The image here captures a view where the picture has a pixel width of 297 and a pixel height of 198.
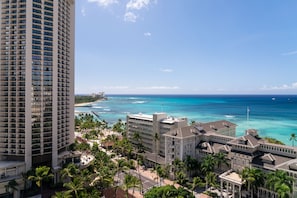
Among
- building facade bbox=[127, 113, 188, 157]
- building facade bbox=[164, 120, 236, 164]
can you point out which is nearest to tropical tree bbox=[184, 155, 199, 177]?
building facade bbox=[164, 120, 236, 164]

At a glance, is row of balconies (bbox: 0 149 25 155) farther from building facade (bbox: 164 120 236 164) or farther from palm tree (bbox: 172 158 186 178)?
palm tree (bbox: 172 158 186 178)

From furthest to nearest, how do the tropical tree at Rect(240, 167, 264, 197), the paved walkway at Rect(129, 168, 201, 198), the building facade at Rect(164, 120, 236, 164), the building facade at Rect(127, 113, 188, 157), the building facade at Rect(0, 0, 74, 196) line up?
1. the building facade at Rect(127, 113, 188, 157)
2. the building facade at Rect(164, 120, 236, 164)
3. the building facade at Rect(0, 0, 74, 196)
4. the paved walkway at Rect(129, 168, 201, 198)
5. the tropical tree at Rect(240, 167, 264, 197)

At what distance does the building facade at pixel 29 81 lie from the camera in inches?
1826

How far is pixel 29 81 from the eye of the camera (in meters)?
46.6

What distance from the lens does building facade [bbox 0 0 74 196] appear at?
46.4 metres

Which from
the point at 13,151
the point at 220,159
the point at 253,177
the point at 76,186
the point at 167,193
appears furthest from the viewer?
the point at 13,151

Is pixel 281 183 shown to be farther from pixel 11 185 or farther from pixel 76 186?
pixel 11 185

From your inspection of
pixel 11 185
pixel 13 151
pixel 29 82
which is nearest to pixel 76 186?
pixel 11 185

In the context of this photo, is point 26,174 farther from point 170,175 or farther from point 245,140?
point 245,140

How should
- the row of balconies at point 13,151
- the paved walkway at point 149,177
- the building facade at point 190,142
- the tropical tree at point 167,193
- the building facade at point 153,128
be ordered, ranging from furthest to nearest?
the building facade at point 153,128
the building facade at point 190,142
the row of balconies at point 13,151
the paved walkway at point 149,177
the tropical tree at point 167,193

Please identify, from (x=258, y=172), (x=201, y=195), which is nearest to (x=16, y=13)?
(x=201, y=195)

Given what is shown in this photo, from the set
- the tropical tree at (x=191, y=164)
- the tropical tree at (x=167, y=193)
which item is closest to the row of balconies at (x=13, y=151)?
the tropical tree at (x=167, y=193)

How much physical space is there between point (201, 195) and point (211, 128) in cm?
2302

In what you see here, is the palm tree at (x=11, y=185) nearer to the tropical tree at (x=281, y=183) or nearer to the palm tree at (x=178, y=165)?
the palm tree at (x=178, y=165)
